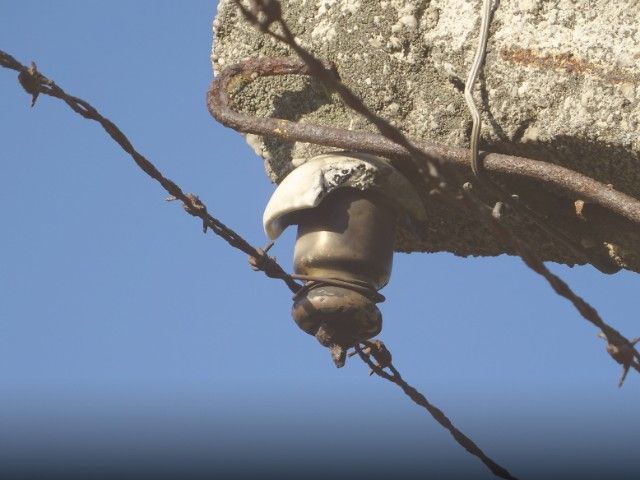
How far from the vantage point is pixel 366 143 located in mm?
2756

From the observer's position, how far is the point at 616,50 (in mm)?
2605

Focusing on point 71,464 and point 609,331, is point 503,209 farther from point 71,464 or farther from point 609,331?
point 71,464

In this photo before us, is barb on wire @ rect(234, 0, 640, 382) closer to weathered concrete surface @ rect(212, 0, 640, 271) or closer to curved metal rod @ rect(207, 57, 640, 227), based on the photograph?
curved metal rod @ rect(207, 57, 640, 227)

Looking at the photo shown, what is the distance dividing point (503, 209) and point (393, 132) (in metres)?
0.90

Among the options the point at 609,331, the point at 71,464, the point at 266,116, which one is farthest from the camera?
the point at 71,464

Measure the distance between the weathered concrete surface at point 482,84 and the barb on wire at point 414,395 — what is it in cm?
28

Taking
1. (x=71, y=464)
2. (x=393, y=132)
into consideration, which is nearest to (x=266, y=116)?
(x=393, y=132)

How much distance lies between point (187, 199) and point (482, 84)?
0.70m

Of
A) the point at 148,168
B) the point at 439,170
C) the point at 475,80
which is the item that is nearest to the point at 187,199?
the point at 148,168

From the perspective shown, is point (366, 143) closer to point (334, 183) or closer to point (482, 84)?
point (334, 183)

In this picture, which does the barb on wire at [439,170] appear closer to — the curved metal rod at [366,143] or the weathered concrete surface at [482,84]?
the curved metal rod at [366,143]

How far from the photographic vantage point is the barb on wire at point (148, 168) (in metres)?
2.77

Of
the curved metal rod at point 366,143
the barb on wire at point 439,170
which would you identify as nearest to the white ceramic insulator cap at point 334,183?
the curved metal rod at point 366,143

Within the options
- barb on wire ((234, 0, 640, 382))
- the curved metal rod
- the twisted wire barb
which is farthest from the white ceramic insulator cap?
barb on wire ((234, 0, 640, 382))
